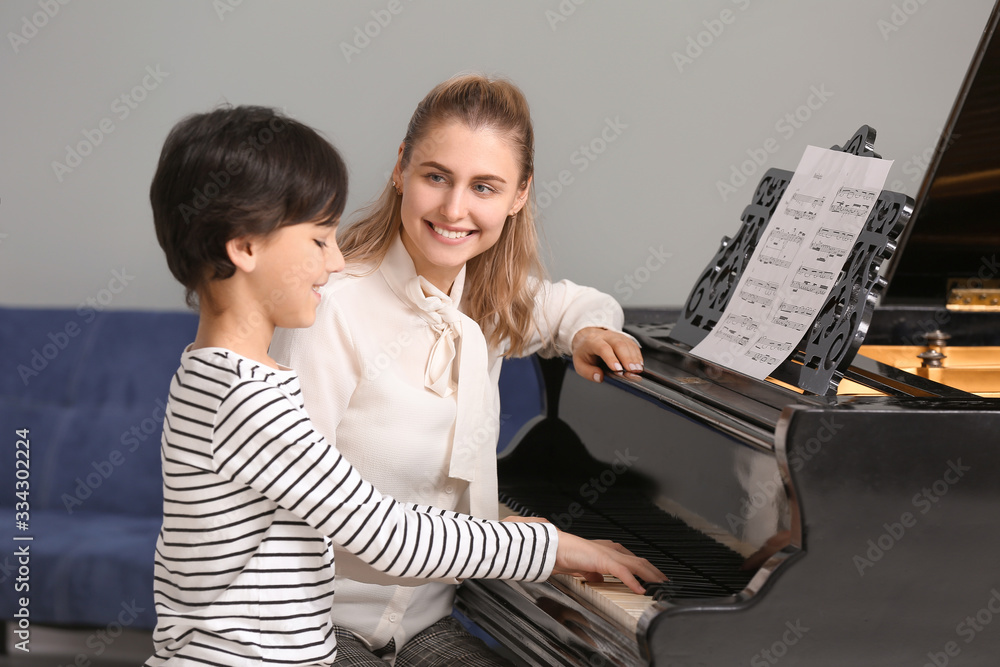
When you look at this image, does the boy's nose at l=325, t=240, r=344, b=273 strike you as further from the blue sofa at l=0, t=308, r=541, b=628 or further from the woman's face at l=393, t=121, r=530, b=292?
the blue sofa at l=0, t=308, r=541, b=628

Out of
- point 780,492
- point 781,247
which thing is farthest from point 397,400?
point 781,247

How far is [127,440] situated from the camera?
310 cm

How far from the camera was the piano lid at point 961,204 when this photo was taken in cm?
206

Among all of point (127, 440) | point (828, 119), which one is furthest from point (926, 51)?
point (127, 440)

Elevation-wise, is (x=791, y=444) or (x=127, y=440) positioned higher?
(x=791, y=444)

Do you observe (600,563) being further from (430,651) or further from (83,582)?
(83,582)

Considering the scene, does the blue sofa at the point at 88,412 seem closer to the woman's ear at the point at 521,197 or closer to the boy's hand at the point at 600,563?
the woman's ear at the point at 521,197

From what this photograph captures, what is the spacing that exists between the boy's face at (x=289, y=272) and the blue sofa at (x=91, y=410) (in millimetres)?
1862

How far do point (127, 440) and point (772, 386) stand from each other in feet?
7.67

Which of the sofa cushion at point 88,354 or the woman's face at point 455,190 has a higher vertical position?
the woman's face at point 455,190

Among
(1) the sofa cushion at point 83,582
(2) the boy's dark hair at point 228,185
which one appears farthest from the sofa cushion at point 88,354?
(2) the boy's dark hair at point 228,185

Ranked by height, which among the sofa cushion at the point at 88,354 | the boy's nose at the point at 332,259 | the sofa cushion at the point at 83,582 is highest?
the boy's nose at the point at 332,259

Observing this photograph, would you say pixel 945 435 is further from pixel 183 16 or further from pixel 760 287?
pixel 183 16

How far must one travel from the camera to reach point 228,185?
4.00 feet
